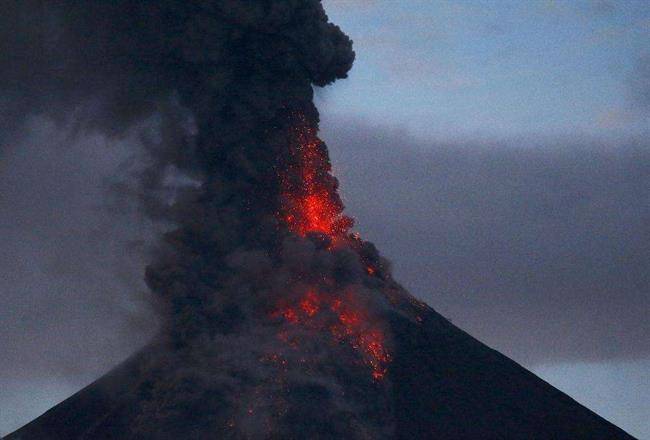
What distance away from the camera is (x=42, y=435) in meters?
58.0

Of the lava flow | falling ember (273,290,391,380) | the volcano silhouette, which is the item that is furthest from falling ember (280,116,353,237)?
the volcano silhouette

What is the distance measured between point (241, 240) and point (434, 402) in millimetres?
14546

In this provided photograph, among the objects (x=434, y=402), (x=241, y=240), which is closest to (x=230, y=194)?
(x=241, y=240)

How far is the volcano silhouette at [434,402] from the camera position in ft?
176

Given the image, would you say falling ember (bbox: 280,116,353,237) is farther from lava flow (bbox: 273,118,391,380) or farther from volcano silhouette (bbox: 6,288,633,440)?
volcano silhouette (bbox: 6,288,633,440)

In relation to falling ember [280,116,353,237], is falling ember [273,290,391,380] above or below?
below

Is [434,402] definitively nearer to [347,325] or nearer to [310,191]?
[347,325]

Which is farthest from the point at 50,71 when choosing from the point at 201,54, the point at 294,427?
the point at 294,427

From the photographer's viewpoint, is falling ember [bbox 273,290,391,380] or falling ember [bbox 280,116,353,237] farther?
falling ember [bbox 273,290,391,380]

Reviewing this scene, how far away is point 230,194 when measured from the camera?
5303 centimetres

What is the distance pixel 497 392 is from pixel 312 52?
920 inches

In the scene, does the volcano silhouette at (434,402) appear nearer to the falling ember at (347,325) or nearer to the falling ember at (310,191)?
the falling ember at (347,325)

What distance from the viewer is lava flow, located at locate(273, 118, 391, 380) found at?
55.7m

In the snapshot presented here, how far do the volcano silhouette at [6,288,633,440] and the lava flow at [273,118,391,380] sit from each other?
201 centimetres
